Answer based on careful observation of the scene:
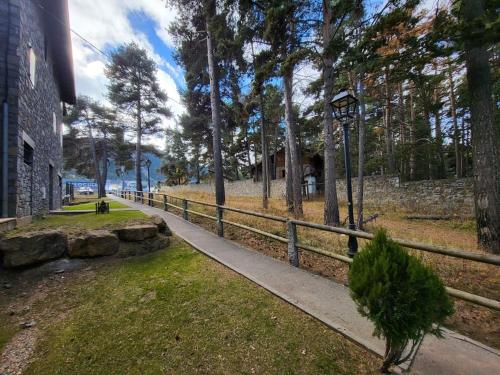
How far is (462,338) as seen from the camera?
7.89ft

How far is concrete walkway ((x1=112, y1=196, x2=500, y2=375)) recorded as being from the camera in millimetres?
2066

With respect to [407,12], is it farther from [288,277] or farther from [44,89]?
[44,89]

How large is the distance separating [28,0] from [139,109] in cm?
1452

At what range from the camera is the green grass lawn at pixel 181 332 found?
2.20 meters

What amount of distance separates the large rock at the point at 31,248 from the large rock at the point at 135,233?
1019 millimetres

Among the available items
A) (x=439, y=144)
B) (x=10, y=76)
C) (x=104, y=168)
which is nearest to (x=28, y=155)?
(x=10, y=76)

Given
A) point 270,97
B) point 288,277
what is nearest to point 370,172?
point 270,97

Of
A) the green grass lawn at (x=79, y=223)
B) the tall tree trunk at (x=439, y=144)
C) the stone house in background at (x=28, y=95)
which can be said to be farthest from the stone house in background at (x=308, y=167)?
the green grass lawn at (x=79, y=223)

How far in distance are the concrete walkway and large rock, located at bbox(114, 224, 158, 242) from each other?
113 cm

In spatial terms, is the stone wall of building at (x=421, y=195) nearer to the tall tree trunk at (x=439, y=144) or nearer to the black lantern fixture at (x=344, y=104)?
the tall tree trunk at (x=439, y=144)

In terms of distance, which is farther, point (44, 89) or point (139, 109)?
point (139, 109)

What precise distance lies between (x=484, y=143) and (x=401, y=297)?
18.2 feet

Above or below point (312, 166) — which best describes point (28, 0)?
above

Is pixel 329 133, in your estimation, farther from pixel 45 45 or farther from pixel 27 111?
pixel 45 45
